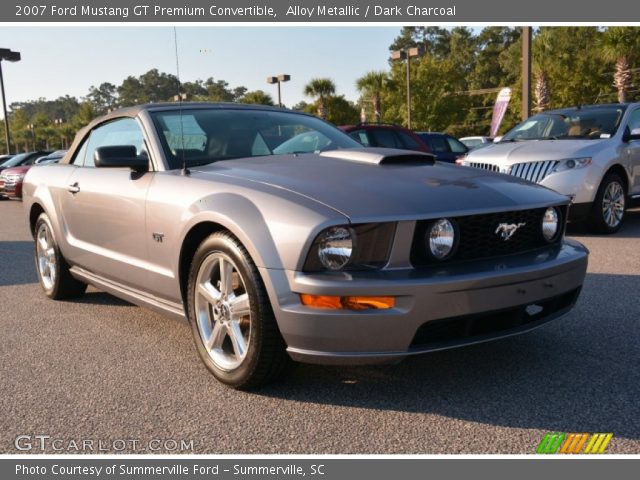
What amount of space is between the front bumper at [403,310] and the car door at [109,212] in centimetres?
126

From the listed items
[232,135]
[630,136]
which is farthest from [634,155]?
[232,135]

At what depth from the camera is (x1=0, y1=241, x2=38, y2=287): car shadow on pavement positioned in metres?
6.30

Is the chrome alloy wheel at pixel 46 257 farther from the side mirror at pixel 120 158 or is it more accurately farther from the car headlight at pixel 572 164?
the car headlight at pixel 572 164

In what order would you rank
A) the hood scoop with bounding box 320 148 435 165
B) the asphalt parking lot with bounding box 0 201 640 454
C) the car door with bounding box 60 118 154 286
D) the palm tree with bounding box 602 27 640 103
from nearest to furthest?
the asphalt parking lot with bounding box 0 201 640 454, the hood scoop with bounding box 320 148 435 165, the car door with bounding box 60 118 154 286, the palm tree with bounding box 602 27 640 103

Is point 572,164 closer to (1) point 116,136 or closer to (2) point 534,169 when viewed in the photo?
(2) point 534,169

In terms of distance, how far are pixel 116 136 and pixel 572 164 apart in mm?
5305

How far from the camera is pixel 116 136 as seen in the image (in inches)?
180

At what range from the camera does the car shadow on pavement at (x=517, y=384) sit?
9.13 feet

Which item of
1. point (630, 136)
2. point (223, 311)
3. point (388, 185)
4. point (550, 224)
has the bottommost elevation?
point (223, 311)

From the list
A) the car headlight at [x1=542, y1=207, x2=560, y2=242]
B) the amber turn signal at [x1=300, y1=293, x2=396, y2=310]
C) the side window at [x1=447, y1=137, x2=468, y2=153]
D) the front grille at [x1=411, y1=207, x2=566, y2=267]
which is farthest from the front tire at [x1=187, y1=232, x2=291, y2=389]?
the side window at [x1=447, y1=137, x2=468, y2=153]

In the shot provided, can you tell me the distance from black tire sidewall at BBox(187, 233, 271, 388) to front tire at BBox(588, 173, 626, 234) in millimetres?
5826

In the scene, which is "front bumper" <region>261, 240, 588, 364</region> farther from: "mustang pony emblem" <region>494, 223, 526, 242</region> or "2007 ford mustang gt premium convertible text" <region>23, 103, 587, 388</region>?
"mustang pony emblem" <region>494, 223, 526, 242</region>

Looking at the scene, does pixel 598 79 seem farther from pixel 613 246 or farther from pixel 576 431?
pixel 576 431

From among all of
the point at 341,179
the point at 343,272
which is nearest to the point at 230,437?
the point at 343,272
